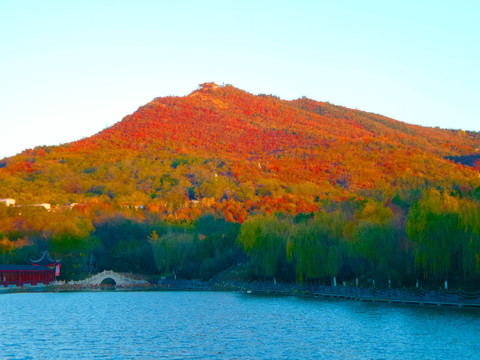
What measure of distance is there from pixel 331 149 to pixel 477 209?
420 ft

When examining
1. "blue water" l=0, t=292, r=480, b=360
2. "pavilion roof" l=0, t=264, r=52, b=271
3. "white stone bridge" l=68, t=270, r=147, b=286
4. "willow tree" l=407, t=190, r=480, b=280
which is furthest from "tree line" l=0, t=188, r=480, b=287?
"blue water" l=0, t=292, r=480, b=360

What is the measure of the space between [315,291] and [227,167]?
103m

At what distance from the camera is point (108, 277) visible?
244ft

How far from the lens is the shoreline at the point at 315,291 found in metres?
40.8

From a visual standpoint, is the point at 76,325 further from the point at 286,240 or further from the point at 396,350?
the point at 286,240

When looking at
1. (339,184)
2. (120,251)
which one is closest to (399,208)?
(120,251)

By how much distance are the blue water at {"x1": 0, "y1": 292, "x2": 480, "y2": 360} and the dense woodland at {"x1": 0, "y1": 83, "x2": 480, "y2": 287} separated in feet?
18.4

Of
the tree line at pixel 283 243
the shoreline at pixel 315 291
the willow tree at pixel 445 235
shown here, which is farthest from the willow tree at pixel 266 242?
the willow tree at pixel 445 235

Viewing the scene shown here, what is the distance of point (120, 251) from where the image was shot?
8100 centimetres

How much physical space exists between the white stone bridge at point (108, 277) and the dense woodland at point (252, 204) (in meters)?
3.56

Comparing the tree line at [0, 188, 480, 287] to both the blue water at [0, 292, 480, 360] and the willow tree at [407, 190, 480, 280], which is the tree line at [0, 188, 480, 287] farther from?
the blue water at [0, 292, 480, 360]

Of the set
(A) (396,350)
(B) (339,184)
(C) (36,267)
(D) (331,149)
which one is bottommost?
(A) (396,350)

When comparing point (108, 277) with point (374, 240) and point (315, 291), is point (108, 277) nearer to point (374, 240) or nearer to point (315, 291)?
point (315, 291)

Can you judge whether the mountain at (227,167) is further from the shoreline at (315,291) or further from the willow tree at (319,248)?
the willow tree at (319,248)
